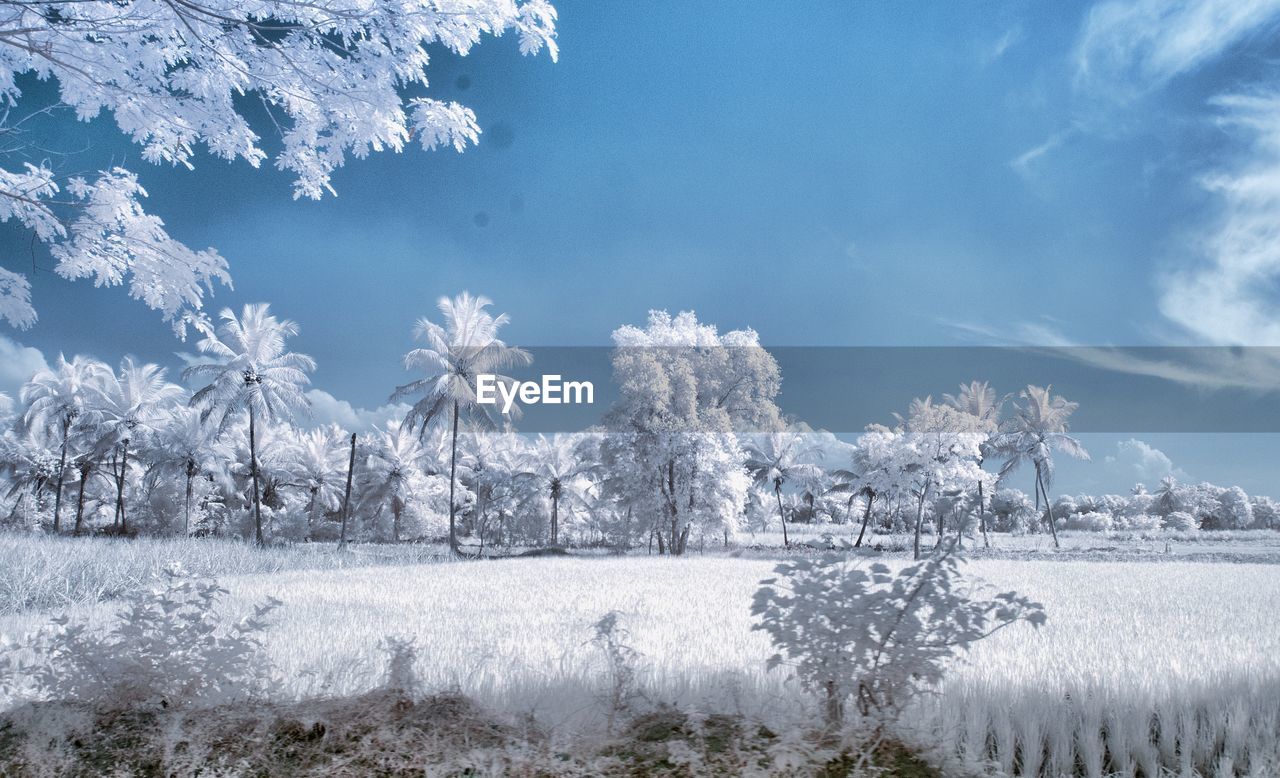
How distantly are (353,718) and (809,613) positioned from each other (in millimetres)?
1952

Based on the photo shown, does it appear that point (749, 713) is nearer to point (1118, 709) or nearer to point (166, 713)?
point (1118, 709)

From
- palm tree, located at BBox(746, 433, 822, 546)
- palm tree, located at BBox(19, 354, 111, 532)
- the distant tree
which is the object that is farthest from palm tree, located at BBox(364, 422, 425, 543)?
palm tree, located at BBox(746, 433, 822, 546)

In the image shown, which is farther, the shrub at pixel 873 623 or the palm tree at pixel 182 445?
the palm tree at pixel 182 445

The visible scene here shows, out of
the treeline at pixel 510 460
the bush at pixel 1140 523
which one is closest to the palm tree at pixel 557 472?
the treeline at pixel 510 460

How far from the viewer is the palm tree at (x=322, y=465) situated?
35812 mm

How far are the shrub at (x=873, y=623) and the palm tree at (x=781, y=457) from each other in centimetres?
1974

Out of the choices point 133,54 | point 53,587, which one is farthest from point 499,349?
point 133,54

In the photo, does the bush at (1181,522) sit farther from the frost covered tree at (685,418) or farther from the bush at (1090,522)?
the frost covered tree at (685,418)

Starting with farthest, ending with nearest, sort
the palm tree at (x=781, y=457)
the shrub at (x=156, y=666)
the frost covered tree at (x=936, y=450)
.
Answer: the palm tree at (x=781, y=457), the frost covered tree at (x=936, y=450), the shrub at (x=156, y=666)

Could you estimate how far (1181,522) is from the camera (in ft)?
84.7

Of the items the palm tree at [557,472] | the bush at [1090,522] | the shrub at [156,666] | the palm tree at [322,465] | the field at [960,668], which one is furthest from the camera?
the palm tree at [322,465]

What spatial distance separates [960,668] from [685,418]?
14.7m

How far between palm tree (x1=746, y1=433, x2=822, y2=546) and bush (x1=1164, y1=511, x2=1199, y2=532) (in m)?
12.5

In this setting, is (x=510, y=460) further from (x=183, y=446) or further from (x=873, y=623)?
(x=873, y=623)
